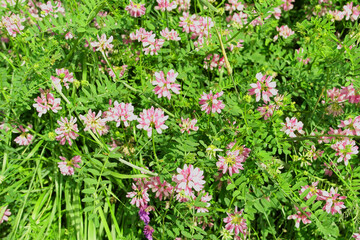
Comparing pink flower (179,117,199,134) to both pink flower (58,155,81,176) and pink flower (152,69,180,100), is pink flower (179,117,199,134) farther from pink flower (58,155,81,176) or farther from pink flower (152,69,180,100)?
pink flower (58,155,81,176)

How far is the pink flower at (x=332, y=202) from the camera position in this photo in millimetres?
2008

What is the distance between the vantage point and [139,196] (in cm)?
211

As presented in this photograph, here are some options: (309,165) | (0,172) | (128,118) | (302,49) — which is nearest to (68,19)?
(128,118)

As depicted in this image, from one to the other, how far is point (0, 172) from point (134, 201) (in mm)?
1050

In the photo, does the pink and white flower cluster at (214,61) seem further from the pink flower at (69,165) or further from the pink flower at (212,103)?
the pink flower at (69,165)

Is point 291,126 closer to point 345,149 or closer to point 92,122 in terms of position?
point 345,149

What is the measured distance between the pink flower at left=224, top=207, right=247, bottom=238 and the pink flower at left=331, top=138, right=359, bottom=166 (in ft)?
2.49

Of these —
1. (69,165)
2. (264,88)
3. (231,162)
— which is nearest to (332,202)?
(231,162)

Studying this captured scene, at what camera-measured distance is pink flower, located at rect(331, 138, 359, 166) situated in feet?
6.85

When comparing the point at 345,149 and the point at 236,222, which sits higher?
the point at 345,149

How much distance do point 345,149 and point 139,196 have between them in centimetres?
140

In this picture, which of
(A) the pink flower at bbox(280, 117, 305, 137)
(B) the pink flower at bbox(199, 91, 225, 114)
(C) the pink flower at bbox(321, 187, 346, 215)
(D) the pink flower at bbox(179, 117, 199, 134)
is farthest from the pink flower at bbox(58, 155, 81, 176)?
(C) the pink flower at bbox(321, 187, 346, 215)

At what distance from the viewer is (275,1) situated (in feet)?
6.93

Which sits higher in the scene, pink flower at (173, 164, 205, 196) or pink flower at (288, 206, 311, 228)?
pink flower at (173, 164, 205, 196)
